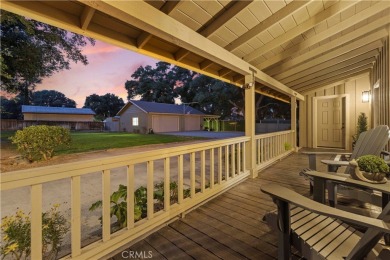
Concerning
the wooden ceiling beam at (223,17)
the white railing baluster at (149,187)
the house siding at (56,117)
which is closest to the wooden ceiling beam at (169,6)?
the wooden ceiling beam at (223,17)

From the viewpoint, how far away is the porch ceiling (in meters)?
1.79

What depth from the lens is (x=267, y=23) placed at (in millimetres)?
2578

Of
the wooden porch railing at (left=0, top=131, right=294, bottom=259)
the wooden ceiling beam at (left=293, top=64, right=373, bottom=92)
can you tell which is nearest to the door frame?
the wooden ceiling beam at (left=293, top=64, right=373, bottom=92)

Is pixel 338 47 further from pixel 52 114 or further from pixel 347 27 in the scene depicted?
pixel 52 114

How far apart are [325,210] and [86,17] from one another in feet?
7.71

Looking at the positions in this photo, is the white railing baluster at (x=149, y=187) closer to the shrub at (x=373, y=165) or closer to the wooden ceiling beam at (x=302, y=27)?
the shrub at (x=373, y=165)

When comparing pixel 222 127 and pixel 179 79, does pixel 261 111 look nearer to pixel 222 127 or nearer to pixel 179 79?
pixel 222 127

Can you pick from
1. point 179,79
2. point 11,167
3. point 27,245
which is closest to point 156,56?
point 27,245

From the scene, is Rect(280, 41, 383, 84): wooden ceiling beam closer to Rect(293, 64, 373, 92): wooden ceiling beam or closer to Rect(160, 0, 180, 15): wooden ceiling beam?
Rect(293, 64, 373, 92): wooden ceiling beam

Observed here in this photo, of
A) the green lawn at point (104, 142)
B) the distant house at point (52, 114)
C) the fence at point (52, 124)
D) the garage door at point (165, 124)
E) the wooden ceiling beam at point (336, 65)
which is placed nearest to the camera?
the wooden ceiling beam at point (336, 65)

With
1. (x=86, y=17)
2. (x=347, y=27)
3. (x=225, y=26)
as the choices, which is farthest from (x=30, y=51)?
(x=347, y=27)

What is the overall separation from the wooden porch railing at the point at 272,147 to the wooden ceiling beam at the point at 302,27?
1.72m

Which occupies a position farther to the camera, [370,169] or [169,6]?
[169,6]

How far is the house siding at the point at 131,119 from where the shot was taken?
19.9 metres
